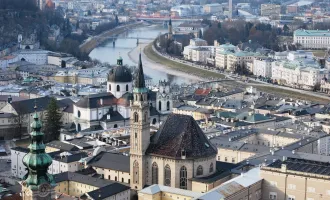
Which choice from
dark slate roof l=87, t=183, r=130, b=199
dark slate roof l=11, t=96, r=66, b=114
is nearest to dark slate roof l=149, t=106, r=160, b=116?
dark slate roof l=11, t=96, r=66, b=114

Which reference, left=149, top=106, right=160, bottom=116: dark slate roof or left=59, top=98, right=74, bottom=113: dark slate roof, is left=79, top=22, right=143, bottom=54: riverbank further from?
left=149, top=106, right=160, bottom=116: dark slate roof

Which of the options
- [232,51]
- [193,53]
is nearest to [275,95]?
[232,51]

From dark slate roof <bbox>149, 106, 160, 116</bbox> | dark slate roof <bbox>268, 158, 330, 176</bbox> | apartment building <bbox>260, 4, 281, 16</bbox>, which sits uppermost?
apartment building <bbox>260, 4, 281, 16</bbox>

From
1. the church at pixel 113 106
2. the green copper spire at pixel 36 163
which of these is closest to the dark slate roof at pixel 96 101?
the church at pixel 113 106

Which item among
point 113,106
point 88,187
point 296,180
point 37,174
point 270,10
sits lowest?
point 88,187

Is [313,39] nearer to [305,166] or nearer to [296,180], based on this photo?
[305,166]

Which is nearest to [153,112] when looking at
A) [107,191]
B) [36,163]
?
[107,191]
